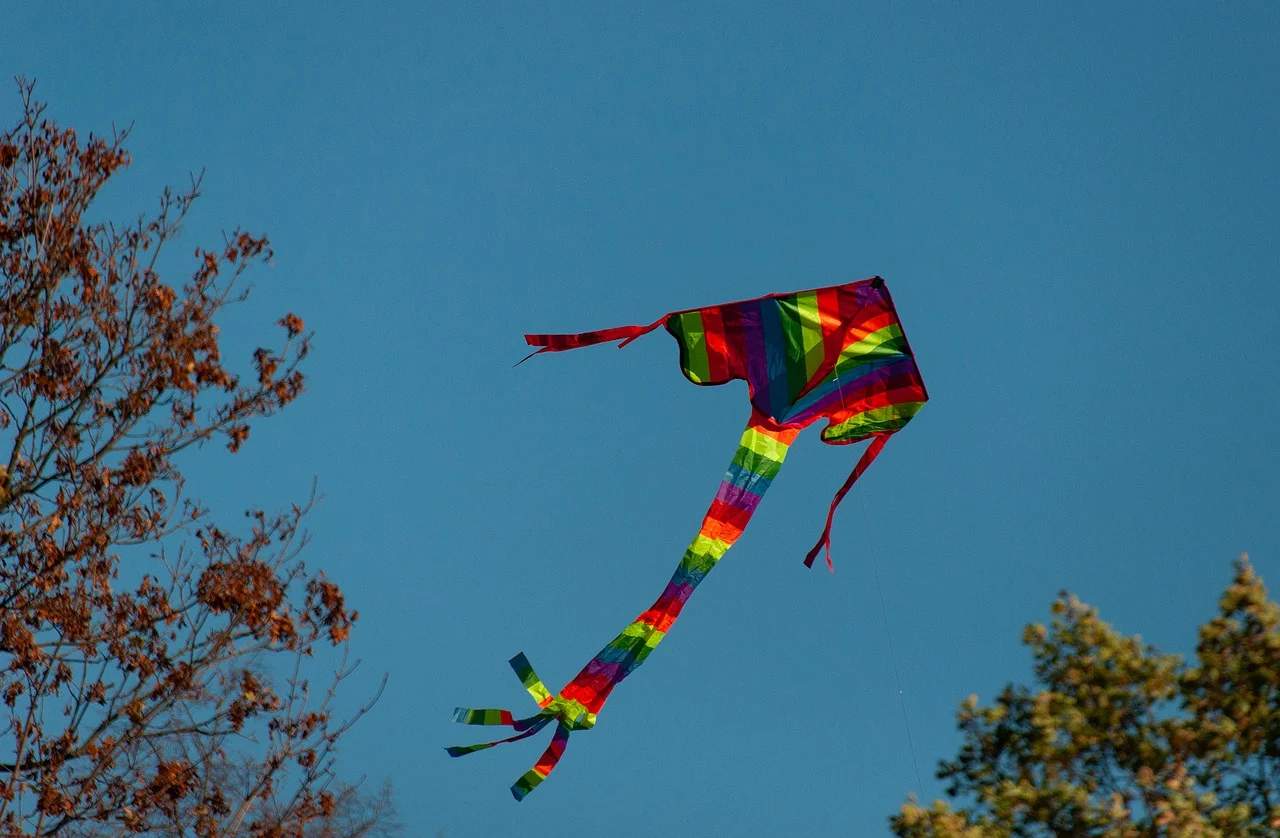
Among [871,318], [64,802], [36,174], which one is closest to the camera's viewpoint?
[64,802]

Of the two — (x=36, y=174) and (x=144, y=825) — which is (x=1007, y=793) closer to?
(x=144, y=825)

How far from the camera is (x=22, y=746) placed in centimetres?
950

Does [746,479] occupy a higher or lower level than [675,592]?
higher

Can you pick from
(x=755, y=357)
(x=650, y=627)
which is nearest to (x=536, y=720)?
(x=650, y=627)

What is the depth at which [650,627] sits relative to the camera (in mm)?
10727

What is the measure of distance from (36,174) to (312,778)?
4.69 meters

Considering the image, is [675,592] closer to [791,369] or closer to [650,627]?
[650,627]

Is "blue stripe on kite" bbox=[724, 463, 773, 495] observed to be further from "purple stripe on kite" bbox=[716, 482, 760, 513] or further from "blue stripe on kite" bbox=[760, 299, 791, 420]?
"blue stripe on kite" bbox=[760, 299, 791, 420]

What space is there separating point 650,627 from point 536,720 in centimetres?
119

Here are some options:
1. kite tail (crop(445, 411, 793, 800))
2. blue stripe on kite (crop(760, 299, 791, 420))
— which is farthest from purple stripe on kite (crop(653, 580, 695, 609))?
blue stripe on kite (crop(760, 299, 791, 420))

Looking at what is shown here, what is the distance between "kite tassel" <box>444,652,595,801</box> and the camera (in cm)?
977

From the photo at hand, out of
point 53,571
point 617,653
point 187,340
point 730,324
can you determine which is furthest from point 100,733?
point 730,324

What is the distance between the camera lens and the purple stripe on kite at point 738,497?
1125 cm

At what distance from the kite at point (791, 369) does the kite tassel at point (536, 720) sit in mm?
1409
